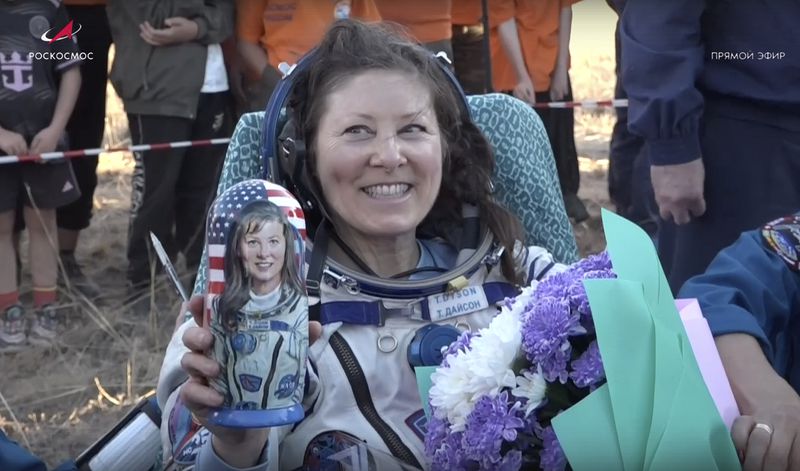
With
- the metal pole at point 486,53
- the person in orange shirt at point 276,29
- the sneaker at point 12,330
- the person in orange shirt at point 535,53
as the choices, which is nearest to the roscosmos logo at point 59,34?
the person in orange shirt at point 276,29

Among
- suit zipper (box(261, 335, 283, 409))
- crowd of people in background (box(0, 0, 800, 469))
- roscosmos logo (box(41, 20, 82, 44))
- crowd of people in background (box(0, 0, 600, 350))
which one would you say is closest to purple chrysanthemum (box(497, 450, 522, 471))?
suit zipper (box(261, 335, 283, 409))

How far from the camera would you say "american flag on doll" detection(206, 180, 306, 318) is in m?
1.60

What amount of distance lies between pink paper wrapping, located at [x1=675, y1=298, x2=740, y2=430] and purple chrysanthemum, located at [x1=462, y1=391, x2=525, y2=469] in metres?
0.27

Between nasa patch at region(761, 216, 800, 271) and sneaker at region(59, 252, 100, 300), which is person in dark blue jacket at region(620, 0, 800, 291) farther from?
sneaker at region(59, 252, 100, 300)

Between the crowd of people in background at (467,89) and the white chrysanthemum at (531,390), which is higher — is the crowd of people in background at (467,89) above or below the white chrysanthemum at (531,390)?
below

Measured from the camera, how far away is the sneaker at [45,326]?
4.99 metres

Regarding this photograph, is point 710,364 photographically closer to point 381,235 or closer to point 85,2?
point 381,235

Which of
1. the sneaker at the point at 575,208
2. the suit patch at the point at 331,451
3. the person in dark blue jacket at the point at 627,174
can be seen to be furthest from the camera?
the sneaker at the point at 575,208

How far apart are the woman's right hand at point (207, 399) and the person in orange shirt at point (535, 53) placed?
15.5ft

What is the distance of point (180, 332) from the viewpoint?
2.03 m

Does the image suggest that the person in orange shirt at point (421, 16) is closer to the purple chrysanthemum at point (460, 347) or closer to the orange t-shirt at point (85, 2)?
the orange t-shirt at point (85, 2)

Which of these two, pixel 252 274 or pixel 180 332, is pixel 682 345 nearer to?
pixel 252 274

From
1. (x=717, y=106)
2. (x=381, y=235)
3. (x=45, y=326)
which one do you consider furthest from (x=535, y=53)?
(x=381, y=235)

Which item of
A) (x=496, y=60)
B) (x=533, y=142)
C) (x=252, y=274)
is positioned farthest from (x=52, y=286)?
(x=252, y=274)
